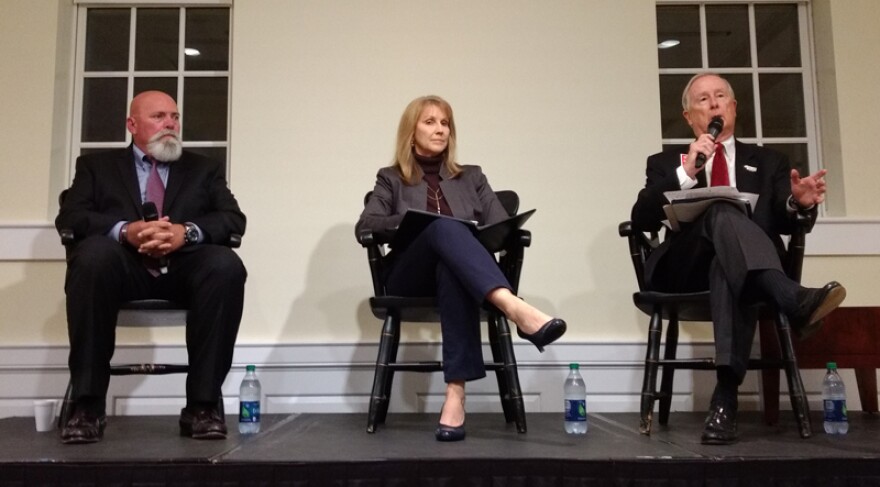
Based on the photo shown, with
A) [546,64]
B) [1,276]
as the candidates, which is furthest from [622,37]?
[1,276]

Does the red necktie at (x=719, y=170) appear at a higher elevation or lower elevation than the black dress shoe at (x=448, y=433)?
higher

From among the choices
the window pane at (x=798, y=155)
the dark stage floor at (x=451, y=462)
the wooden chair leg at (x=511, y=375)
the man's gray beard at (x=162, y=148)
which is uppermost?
the window pane at (x=798, y=155)

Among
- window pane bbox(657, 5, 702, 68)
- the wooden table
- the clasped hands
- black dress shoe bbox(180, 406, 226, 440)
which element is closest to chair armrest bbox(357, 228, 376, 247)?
the clasped hands

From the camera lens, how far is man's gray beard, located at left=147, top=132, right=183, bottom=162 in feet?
8.99

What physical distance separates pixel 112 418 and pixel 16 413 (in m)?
0.56

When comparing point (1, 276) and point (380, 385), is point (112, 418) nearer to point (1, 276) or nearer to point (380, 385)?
point (1, 276)

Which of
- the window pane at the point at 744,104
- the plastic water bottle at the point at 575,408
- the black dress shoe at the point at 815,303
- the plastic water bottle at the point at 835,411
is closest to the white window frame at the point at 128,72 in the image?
the plastic water bottle at the point at 575,408

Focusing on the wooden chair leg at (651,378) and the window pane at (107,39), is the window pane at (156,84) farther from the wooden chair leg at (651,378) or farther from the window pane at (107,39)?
the wooden chair leg at (651,378)

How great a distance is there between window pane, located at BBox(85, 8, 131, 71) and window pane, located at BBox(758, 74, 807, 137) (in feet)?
9.91

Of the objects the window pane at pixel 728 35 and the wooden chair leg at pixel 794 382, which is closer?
the wooden chair leg at pixel 794 382

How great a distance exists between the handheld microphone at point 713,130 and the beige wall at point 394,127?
2.95 feet

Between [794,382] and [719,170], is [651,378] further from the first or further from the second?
[719,170]

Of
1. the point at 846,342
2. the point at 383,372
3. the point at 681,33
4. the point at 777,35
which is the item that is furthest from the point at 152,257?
the point at 777,35

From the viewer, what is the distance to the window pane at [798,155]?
3.71m
